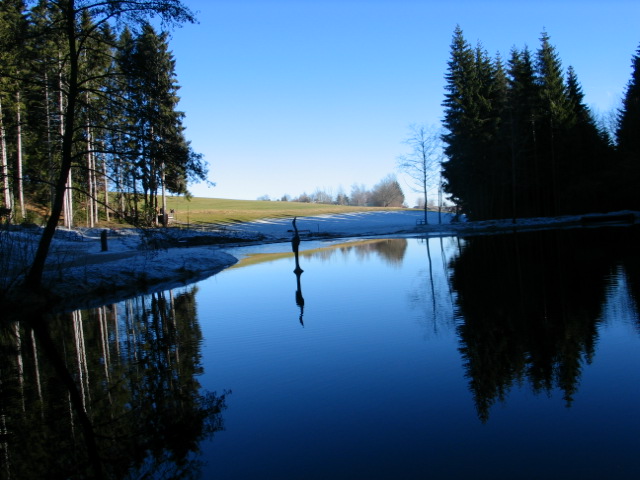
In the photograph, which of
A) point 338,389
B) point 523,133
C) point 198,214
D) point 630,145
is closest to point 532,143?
point 523,133

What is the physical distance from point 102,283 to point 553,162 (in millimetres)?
44368

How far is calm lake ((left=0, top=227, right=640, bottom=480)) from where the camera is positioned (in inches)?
172

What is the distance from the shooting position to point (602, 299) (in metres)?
10.6

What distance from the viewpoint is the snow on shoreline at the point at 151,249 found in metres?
15.3

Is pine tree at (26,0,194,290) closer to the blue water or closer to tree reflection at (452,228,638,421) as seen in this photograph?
the blue water

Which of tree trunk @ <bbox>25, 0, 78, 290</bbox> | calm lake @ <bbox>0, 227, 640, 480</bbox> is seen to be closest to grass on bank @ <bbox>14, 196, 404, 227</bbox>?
tree trunk @ <bbox>25, 0, 78, 290</bbox>

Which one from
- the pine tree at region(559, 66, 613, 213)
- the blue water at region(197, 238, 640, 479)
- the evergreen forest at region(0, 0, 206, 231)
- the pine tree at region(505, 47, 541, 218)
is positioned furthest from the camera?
the pine tree at region(559, 66, 613, 213)

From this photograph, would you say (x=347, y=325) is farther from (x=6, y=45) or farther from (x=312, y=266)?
(x=312, y=266)

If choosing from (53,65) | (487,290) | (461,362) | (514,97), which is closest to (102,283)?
(53,65)

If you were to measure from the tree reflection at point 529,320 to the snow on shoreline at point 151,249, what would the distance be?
868 centimetres

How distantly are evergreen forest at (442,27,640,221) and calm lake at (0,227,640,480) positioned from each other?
40517 millimetres

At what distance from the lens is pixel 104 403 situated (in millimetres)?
6027

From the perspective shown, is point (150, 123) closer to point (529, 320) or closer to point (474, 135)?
point (529, 320)

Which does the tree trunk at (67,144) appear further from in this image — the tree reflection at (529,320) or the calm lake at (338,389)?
the tree reflection at (529,320)
